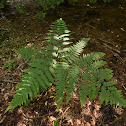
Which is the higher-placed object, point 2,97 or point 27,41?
point 27,41

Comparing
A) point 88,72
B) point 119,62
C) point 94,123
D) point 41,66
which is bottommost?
point 94,123

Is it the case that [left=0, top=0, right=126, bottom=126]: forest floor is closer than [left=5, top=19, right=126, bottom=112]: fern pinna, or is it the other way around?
[left=5, top=19, right=126, bottom=112]: fern pinna

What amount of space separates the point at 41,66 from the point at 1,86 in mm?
1206

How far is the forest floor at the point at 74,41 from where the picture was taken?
87.4 inches

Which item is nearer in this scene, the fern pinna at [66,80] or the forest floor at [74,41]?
the fern pinna at [66,80]

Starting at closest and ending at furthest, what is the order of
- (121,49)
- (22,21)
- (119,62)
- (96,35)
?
1. (119,62)
2. (121,49)
3. (96,35)
4. (22,21)

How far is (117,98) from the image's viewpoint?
164cm

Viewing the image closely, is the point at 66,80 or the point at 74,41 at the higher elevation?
the point at 74,41

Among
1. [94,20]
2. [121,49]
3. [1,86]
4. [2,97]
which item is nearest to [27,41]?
[1,86]

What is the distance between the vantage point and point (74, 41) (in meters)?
3.26

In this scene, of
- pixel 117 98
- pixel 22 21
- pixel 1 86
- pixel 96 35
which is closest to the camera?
pixel 117 98

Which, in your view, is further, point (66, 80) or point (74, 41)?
point (74, 41)

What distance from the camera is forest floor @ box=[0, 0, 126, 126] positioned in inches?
87.4

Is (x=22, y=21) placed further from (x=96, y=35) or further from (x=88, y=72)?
(x=88, y=72)
